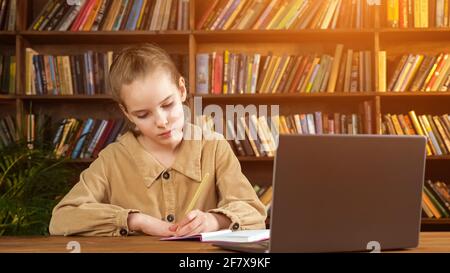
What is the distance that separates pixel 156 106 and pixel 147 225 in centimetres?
34

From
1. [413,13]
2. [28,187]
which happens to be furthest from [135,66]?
[413,13]

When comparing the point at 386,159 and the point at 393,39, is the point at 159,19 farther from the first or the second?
the point at 386,159

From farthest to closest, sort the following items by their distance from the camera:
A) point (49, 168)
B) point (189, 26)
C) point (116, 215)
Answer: point (189, 26), point (49, 168), point (116, 215)

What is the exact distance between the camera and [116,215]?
1657mm

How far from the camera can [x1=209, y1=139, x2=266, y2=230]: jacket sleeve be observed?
5.58 feet

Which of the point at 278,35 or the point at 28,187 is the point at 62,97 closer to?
the point at 28,187

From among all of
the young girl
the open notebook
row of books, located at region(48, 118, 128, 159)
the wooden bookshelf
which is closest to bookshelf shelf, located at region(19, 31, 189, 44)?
the wooden bookshelf

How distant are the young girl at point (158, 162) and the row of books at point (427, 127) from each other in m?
1.89

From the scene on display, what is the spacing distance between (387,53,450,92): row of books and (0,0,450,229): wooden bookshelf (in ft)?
0.16

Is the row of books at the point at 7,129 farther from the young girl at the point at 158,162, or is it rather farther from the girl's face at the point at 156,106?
the girl's face at the point at 156,106

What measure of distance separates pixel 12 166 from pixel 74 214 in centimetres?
157

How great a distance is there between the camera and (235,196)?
186 centimetres

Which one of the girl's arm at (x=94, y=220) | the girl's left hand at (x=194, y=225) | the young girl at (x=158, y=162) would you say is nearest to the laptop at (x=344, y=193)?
the girl's left hand at (x=194, y=225)
